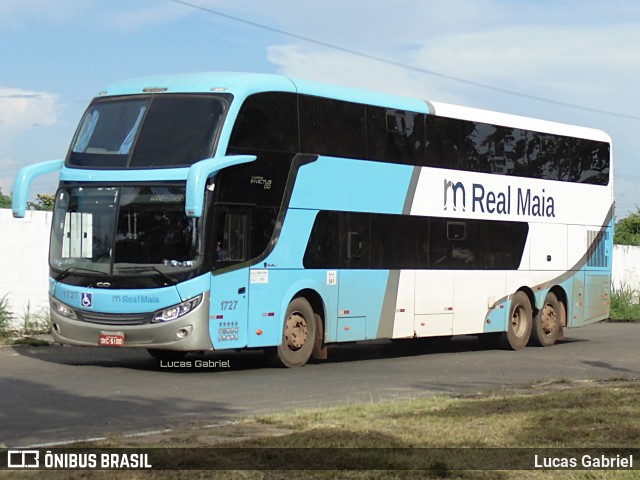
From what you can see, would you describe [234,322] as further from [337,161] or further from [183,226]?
[337,161]

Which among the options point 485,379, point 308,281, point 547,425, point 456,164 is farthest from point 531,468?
point 456,164

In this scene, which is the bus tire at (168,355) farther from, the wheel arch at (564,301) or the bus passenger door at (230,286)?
the wheel arch at (564,301)

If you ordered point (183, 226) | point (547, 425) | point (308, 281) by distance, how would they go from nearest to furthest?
point (547, 425), point (183, 226), point (308, 281)

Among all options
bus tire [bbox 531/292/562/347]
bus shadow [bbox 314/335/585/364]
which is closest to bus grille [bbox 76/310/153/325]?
bus shadow [bbox 314/335/585/364]

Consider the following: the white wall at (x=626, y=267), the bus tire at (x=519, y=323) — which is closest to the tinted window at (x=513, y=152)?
the bus tire at (x=519, y=323)

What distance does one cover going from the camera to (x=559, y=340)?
27.6 metres

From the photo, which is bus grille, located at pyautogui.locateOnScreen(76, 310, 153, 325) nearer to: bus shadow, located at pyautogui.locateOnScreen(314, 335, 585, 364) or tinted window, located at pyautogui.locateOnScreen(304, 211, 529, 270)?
tinted window, located at pyautogui.locateOnScreen(304, 211, 529, 270)

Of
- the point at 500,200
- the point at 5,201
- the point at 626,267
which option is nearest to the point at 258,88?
the point at 500,200

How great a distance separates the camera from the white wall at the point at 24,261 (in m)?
24.2

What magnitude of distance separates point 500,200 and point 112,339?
9.42 meters

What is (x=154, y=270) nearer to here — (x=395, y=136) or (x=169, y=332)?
(x=169, y=332)

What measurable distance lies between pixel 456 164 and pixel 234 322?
22.0 ft

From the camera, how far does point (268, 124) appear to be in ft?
60.8

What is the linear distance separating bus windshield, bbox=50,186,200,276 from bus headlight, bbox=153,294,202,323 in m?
0.49
